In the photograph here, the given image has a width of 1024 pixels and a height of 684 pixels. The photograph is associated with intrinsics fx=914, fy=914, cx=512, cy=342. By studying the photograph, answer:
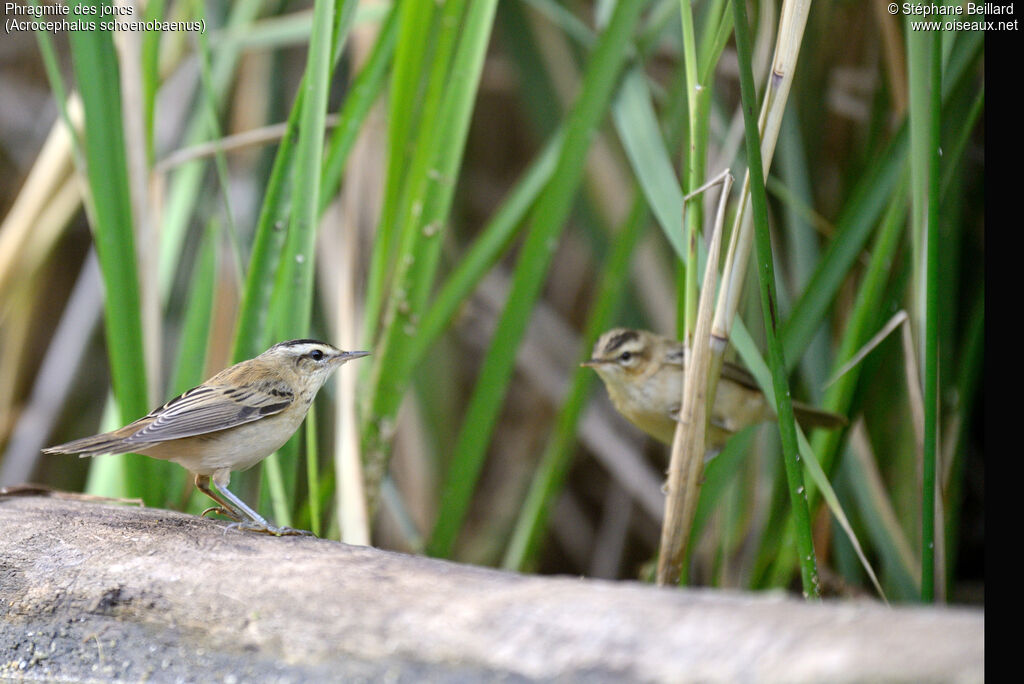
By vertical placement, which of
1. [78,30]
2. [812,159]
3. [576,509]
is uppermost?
[78,30]

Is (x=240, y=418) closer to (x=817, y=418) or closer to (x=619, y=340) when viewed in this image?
(x=619, y=340)

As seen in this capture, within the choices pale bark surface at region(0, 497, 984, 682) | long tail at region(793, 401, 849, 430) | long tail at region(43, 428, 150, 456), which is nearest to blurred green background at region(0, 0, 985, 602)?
long tail at region(793, 401, 849, 430)

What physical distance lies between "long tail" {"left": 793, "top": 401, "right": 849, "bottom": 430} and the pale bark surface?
136 cm

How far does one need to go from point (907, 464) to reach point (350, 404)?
2454 mm

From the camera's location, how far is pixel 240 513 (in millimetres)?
3016

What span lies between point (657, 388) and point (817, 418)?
0.64 meters

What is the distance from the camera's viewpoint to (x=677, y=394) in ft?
A: 11.8

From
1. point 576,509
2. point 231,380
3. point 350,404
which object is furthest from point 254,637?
point 576,509

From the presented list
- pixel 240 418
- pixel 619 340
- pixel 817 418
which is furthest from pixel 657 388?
pixel 240 418

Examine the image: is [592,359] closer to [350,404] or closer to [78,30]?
[350,404]

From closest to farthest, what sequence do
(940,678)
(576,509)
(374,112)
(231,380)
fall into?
(940,678), (231,380), (374,112), (576,509)

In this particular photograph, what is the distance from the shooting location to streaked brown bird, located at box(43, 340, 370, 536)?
2.73m

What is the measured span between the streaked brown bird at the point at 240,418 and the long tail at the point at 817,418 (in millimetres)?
1565

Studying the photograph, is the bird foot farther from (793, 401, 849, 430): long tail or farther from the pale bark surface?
(793, 401, 849, 430): long tail
